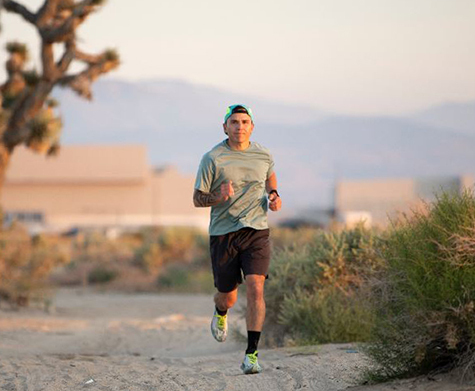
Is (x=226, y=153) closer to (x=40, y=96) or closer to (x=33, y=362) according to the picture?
(x=33, y=362)

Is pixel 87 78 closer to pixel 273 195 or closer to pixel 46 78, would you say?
pixel 46 78

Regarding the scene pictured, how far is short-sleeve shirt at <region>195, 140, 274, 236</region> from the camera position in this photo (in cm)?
779

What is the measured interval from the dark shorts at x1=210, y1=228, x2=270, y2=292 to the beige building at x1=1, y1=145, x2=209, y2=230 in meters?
59.1

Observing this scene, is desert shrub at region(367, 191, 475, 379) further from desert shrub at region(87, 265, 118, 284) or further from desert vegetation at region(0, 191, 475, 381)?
desert shrub at region(87, 265, 118, 284)

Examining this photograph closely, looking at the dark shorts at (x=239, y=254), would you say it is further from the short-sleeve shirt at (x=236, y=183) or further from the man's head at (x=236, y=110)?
the man's head at (x=236, y=110)

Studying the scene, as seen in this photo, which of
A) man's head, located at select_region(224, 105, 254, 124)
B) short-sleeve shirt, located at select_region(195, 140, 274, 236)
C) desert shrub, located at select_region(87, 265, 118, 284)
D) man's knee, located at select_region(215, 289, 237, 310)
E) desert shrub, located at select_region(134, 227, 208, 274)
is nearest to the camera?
short-sleeve shirt, located at select_region(195, 140, 274, 236)

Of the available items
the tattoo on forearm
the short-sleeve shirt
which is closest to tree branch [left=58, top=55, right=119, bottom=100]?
the short-sleeve shirt

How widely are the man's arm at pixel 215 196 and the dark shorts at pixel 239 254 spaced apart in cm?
34

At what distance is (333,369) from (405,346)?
4.24ft

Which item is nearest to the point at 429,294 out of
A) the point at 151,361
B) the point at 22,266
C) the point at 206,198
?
the point at 206,198

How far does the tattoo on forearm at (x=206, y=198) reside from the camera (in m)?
7.67

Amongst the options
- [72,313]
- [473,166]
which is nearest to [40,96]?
[72,313]

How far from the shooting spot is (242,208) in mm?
7836

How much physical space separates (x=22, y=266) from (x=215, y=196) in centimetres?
1194
